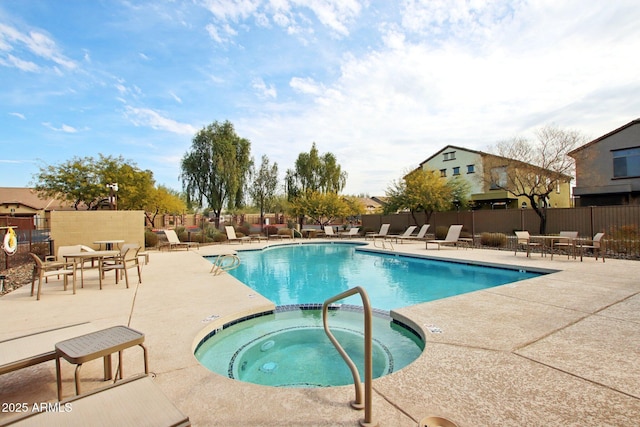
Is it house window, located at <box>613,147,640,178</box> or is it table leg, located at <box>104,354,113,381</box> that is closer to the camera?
table leg, located at <box>104,354,113,381</box>

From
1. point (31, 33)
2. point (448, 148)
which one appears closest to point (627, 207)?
point (448, 148)

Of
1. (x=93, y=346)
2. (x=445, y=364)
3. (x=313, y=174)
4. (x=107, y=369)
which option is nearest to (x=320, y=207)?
(x=313, y=174)

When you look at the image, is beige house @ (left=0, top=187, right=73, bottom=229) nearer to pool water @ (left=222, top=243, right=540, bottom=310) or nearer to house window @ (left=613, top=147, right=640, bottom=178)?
pool water @ (left=222, top=243, right=540, bottom=310)

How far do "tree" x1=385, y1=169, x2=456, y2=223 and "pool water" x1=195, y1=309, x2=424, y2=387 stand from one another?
51.3 ft

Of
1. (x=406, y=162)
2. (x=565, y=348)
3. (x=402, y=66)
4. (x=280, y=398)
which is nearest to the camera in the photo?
(x=280, y=398)

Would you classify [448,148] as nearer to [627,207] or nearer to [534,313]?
[627,207]

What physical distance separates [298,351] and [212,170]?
66.8 feet

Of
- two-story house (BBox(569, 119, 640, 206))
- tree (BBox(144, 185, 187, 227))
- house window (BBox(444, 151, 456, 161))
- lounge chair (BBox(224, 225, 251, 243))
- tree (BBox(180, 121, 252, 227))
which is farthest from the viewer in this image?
house window (BBox(444, 151, 456, 161))

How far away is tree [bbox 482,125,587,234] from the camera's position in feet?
56.8

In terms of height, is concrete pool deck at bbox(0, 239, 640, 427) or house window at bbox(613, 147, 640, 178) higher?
house window at bbox(613, 147, 640, 178)

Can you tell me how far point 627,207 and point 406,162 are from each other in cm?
1201

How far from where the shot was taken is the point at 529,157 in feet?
59.3

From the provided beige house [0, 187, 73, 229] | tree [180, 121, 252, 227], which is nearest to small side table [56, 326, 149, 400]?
tree [180, 121, 252, 227]

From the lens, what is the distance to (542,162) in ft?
57.9
